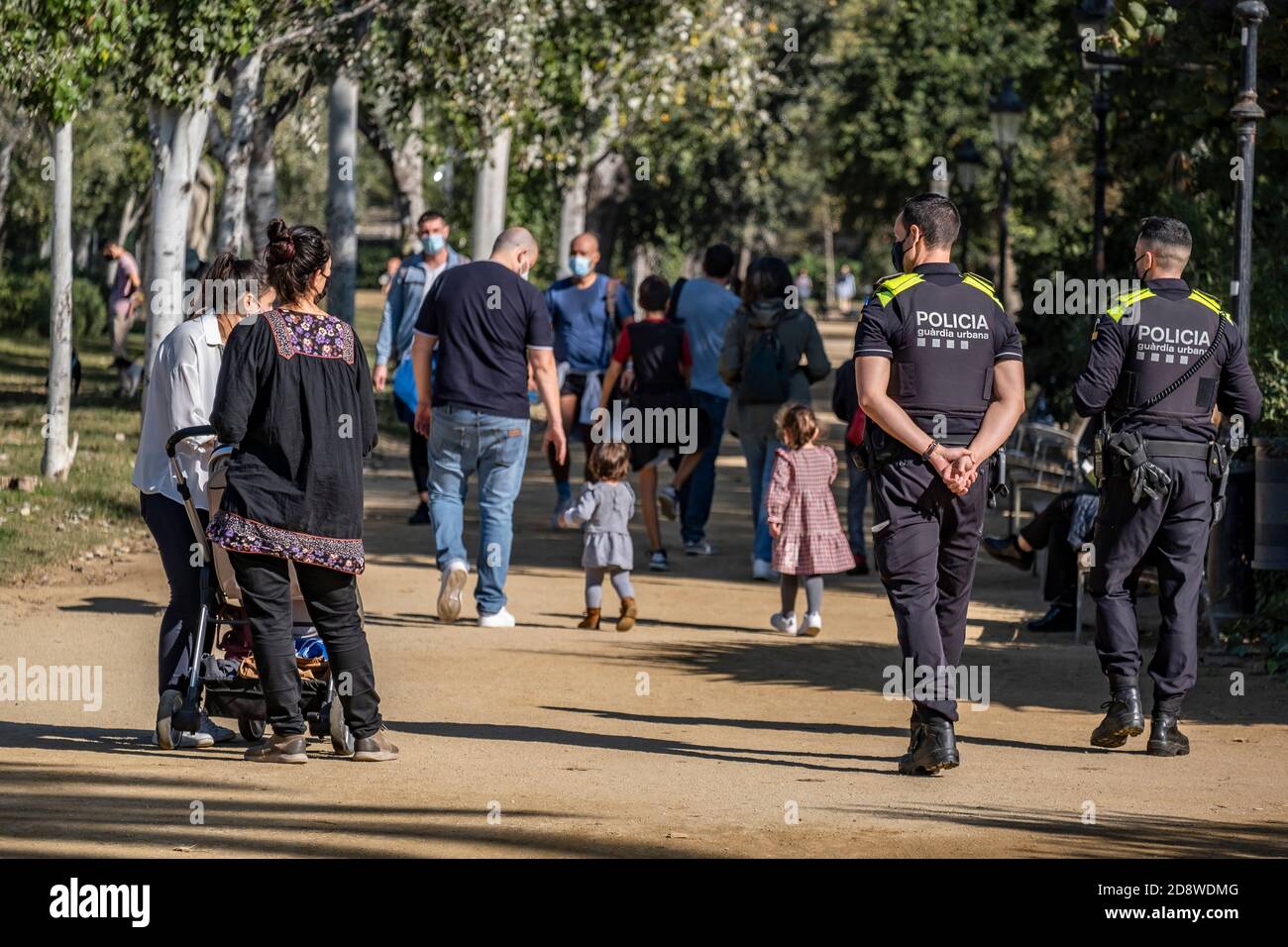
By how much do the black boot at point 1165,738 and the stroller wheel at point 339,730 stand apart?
2962mm

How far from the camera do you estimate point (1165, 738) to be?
7.67 meters

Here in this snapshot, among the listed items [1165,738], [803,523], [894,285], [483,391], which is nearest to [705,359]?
[803,523]

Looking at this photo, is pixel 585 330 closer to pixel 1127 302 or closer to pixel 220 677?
pixel 1127 302

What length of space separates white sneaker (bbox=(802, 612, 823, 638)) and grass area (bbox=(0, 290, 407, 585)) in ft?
14.2

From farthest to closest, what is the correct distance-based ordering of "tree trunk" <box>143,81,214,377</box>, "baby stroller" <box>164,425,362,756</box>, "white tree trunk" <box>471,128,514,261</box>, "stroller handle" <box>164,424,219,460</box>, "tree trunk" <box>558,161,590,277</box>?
"tree trunk" <box>558,161,590,277</box> < "white tree trunk" <box>471,128,514,261</box> < "tree trunk" <box>143,81,214,377</box> < "baby stroller" <box>164,425,362,756</box> < "stroller handle" <box>164,424,219,460</box>

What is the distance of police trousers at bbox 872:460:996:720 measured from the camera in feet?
23.2

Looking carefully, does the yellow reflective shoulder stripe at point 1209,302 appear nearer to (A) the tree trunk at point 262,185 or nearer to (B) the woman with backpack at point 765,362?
(B) the woman with backpack at point 765,362

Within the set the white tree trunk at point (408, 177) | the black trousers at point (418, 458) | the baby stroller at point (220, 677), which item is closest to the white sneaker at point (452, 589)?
the baby stroller at point (220, 677)

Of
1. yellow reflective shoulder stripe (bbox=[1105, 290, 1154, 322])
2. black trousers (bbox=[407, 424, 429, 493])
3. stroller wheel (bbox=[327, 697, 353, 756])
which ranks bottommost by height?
stroller wheel (bbox=[327, 697, 353, 756])

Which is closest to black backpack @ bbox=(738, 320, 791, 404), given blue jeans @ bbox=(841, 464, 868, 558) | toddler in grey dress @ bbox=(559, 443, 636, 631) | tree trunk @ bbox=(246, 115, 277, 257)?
Answer: blue jeans @ bbox=(841, 464, 868, 558)

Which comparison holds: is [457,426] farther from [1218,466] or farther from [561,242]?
[561,242]

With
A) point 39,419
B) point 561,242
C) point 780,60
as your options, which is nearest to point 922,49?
point 780,60

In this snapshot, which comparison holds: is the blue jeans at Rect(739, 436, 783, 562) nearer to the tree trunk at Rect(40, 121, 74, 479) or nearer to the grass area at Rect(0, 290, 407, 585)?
the grass area at Rect(0, 290, 407, 585)

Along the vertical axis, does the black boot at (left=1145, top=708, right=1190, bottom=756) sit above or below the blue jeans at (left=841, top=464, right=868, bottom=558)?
below
